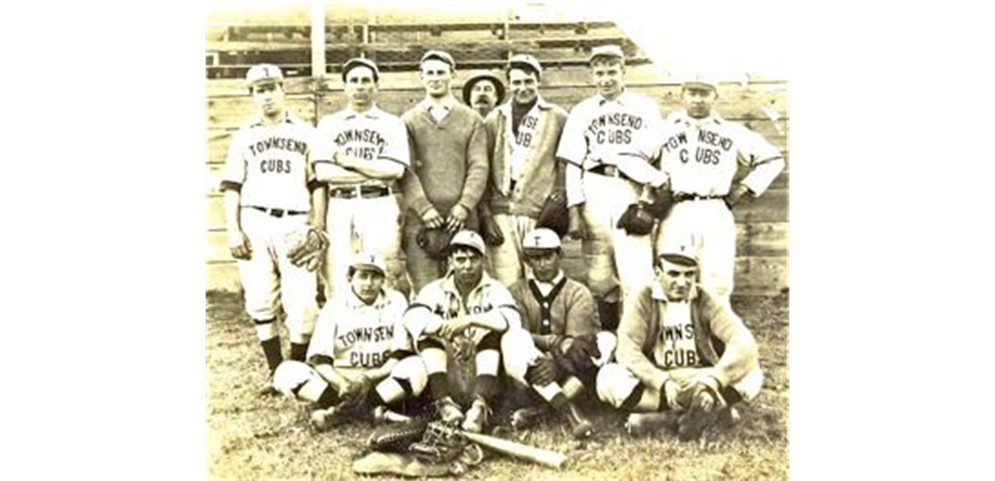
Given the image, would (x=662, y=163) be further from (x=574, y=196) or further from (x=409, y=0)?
(x=409, y=0)

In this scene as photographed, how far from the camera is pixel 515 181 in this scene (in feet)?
15.1

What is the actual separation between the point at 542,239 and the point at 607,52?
0.89 metres

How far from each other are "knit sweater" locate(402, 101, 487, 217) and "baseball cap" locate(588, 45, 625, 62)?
0.59 metres

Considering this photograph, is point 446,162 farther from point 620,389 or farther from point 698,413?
point 698,413

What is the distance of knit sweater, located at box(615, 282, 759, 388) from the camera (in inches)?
180

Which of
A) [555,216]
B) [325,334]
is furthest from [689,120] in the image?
[325,334]

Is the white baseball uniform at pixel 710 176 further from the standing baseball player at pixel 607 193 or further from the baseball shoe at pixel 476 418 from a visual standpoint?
the baseball shoe at pixel 476 418

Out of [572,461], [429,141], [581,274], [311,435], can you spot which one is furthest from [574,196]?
[311,435]

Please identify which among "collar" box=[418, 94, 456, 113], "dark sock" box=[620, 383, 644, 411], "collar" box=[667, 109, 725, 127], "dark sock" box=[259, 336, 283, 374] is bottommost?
"dark sock" box=[620, 383, 644, 411]

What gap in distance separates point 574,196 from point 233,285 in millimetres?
1587

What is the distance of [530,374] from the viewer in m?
4.56

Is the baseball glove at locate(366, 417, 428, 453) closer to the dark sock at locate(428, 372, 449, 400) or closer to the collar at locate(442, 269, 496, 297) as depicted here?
the dark sock at locate(428, 372, 449, 400)

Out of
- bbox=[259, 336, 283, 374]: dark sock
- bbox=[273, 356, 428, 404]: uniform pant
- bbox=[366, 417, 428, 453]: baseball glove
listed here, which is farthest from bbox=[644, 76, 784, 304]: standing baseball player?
bbox=[259, 336, 283, 374]: dark sock

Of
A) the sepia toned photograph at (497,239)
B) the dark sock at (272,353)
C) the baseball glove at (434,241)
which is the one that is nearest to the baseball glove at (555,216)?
the sepia toned photograph at (497,239)
